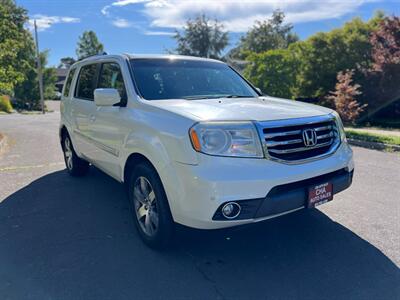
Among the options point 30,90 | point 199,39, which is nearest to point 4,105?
point 30,90

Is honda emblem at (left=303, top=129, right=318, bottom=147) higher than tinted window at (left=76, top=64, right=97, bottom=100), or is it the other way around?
tinted window at (left=76, top=64, right=97, bottom=100)

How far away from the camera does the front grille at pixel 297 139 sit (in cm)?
279

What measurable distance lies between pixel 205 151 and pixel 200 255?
44.5 inches

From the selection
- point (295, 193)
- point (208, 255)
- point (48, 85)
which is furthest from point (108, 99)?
point (48, 85)

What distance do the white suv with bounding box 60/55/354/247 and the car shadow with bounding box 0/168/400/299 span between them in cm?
38

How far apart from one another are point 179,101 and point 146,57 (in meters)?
1.07

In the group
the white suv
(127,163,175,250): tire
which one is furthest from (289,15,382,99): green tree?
(127,163,175,250): tire

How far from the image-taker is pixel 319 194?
9.81 ft

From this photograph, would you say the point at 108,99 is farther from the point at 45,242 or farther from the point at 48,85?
the point at 48,85

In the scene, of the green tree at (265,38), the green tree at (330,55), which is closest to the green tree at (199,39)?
the green tree at (265,38)

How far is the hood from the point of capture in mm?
2832

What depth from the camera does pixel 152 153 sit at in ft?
9.96

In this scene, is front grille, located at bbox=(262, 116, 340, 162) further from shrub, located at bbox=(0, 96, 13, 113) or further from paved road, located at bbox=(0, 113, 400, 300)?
shrub, located at bbox=(0, 96, 13, 113)

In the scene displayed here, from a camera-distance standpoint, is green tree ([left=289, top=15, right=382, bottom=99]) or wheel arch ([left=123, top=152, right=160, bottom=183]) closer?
wheel arch ([left=123, top=152, right=160, bottom=183])
